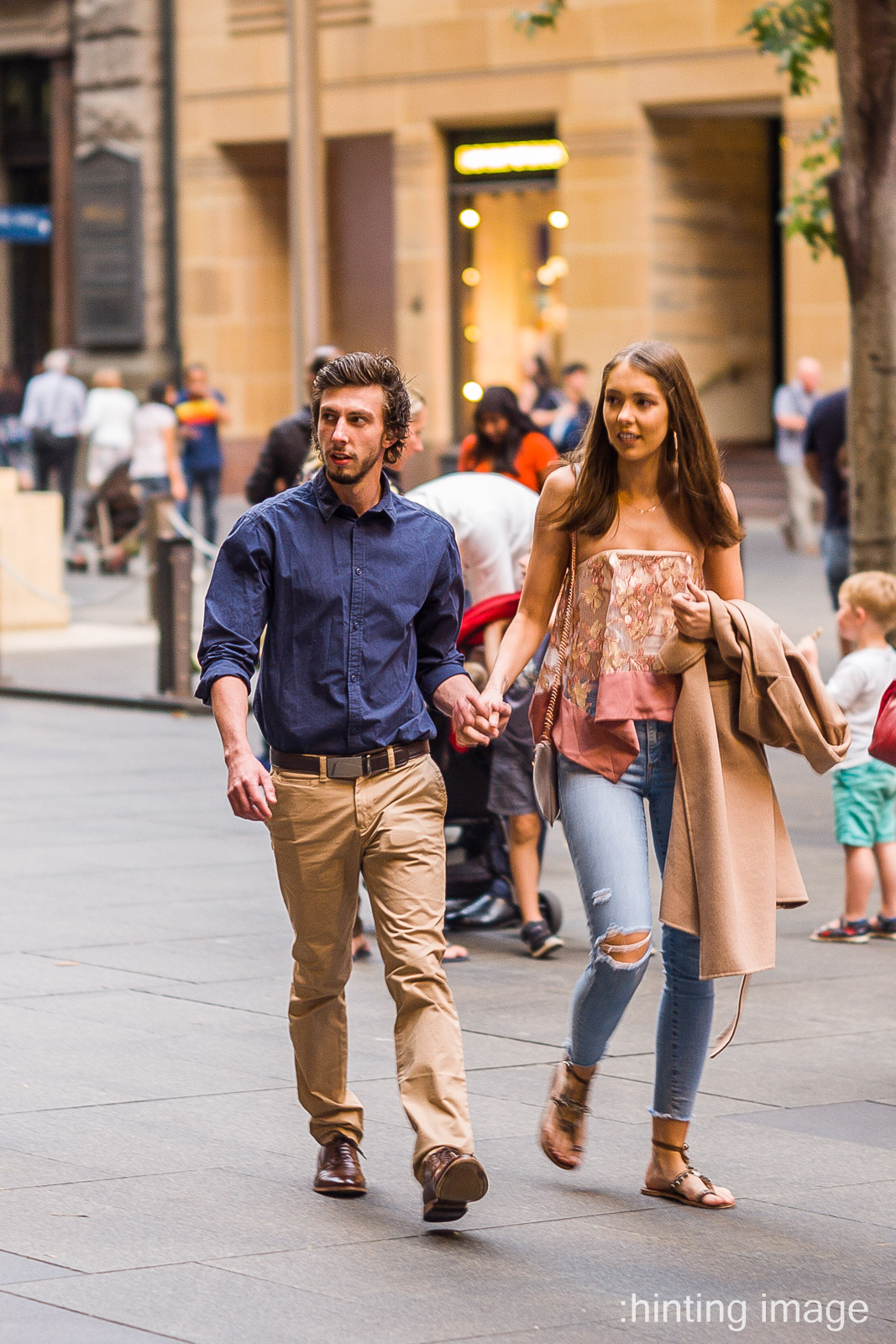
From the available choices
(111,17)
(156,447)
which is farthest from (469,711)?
(111,17)

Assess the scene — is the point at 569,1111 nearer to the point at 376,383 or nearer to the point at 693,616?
the point at 693,616

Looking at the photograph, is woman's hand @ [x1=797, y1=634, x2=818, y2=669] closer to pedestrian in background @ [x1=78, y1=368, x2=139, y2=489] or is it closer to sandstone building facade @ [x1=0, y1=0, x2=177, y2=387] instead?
pedestrian in background @ [x1=78, y1=368, x2=139, y2=489]

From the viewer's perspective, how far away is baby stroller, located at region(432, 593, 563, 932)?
786 centimetres

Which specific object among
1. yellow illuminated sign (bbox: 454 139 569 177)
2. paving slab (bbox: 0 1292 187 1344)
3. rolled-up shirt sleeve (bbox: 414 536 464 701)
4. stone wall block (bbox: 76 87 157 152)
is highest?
stone wall block (bbox: 76 87 157 152)

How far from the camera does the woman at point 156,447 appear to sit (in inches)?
848

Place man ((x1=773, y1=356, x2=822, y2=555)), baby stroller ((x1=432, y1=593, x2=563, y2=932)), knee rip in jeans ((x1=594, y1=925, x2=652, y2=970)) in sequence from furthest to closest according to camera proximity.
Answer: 1. man ((x1=773, y1=356, x2=822, y2=555))
2. baby stroller ((x1=432, y1=593, x2=563, y2=932))
3. knee rip in jeans ((x1=594, y1=925, x2=652, y2=970))

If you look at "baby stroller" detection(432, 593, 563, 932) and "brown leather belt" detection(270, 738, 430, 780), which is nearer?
"brown leather belt" detection(270, 738, 430, 780)

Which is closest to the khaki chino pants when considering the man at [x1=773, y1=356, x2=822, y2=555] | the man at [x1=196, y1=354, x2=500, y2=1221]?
the man at [x1=196, y1=354, x2=500, y2=1221]

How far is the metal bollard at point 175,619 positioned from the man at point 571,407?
A: 8.65 metres

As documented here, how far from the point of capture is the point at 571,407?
75.8 ft

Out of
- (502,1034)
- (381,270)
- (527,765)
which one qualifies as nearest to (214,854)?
(527,765)

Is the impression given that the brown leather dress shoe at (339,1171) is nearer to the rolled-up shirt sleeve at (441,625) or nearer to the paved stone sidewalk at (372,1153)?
the paved stone sidewalk at (372,1153)

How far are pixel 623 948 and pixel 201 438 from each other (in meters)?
18.8

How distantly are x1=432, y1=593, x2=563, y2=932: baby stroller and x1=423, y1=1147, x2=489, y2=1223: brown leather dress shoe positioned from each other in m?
3.19
